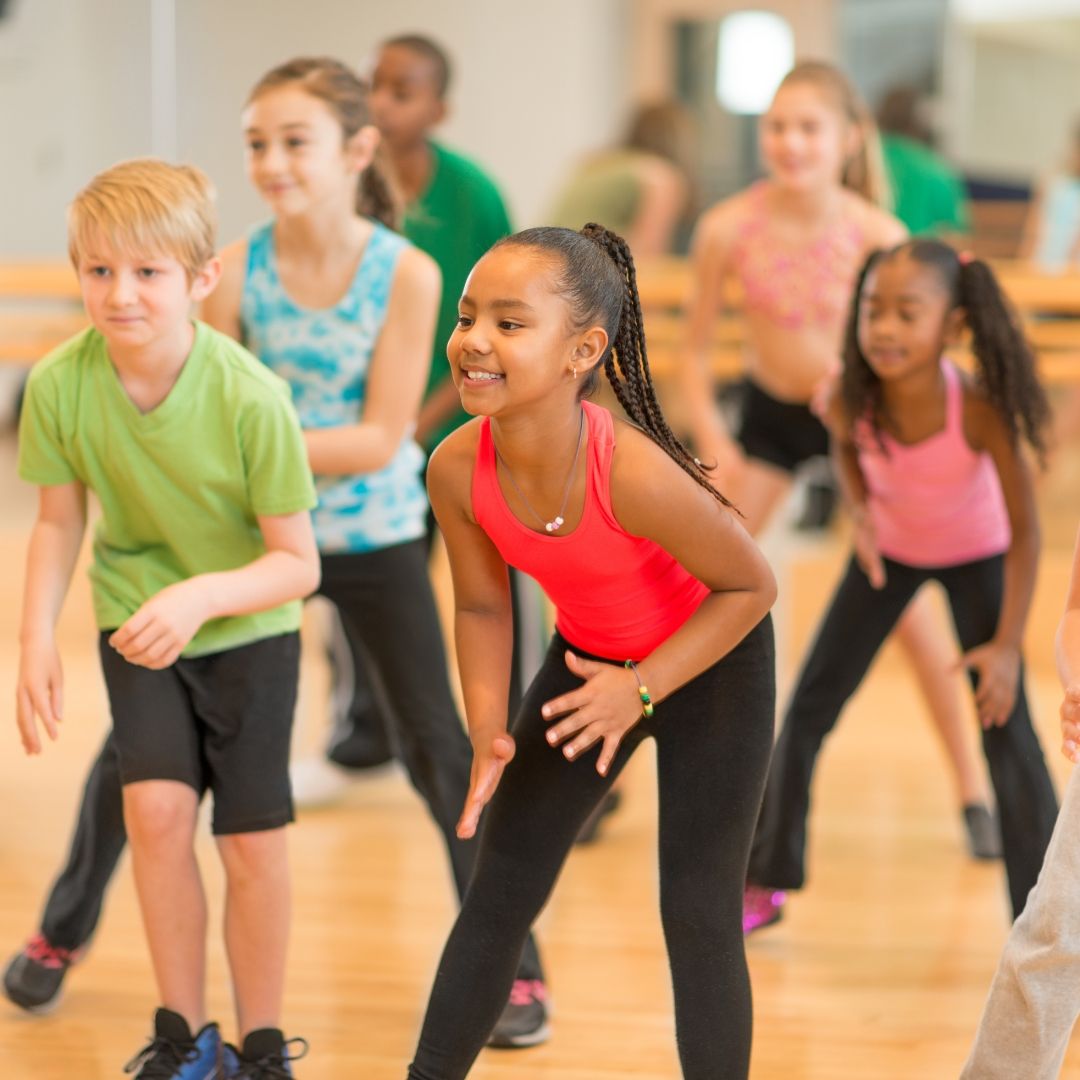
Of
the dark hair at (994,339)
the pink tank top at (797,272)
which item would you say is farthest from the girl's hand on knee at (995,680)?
the pink tank top at (797,272)

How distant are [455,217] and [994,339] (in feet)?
3.43

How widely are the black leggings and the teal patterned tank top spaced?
625 mm

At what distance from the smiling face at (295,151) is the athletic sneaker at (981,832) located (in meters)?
1.70

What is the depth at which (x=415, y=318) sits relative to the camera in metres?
2.40

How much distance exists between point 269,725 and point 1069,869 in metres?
0.94

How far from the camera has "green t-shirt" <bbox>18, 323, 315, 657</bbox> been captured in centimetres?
202

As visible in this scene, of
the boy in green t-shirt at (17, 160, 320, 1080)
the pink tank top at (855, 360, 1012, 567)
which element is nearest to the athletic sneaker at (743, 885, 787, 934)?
the pink tank top at (855, 360, 1012, 567)

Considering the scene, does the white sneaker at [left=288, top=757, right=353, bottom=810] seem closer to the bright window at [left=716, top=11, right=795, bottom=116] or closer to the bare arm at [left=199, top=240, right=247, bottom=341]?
the bare arm at [left=199, top=240, right=247, bottom=341]

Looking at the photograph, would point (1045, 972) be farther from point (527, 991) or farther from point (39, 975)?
point (39, 975)

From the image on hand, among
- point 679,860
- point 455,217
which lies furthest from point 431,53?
point 679,860

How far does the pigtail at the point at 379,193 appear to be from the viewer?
265cm

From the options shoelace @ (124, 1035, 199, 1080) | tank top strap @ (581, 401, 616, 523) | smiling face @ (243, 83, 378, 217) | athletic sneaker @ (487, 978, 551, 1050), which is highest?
smiling face @ (243, 83, 378, 217)

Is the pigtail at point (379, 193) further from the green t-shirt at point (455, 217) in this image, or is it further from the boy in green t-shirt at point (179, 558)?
the boy in green t-shirt at point (179, 558)

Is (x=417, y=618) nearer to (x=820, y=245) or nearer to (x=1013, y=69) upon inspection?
(x=820, y=245)
